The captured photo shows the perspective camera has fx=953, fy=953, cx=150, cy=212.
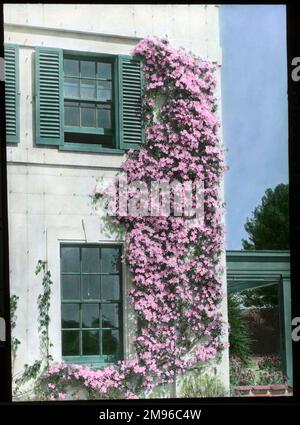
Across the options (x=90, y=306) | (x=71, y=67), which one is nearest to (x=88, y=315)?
(x=90, y=306)

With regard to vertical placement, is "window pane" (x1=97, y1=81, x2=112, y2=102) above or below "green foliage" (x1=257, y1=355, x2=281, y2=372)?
above

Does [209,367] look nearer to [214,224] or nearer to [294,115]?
[214,224]

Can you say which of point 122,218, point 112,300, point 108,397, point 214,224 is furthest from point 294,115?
point 108,397

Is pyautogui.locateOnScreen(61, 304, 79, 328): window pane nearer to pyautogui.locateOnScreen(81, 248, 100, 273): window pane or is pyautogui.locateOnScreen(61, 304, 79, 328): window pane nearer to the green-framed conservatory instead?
pyautogui.locateOnScreen(81, 248, 100, 273): window pane

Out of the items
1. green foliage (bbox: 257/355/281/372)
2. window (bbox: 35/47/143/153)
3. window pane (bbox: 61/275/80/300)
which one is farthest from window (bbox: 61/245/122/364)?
green foliage (bbox: 257/355/281/372)

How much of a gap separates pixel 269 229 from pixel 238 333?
0.80 metres

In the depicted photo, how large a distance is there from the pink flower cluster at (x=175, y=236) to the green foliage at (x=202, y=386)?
10cm

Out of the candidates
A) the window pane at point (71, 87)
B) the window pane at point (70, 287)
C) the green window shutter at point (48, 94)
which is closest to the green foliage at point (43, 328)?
the window pane at point (70, 287)

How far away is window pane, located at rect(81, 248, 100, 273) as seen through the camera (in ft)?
22.4

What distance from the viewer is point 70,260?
6836 mm

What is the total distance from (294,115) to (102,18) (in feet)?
5.12

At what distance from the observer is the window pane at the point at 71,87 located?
270 inches

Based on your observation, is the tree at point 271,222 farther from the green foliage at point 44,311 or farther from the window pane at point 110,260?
the green foliage at point 44,311

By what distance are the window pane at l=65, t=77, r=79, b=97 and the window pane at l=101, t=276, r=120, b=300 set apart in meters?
1.34
